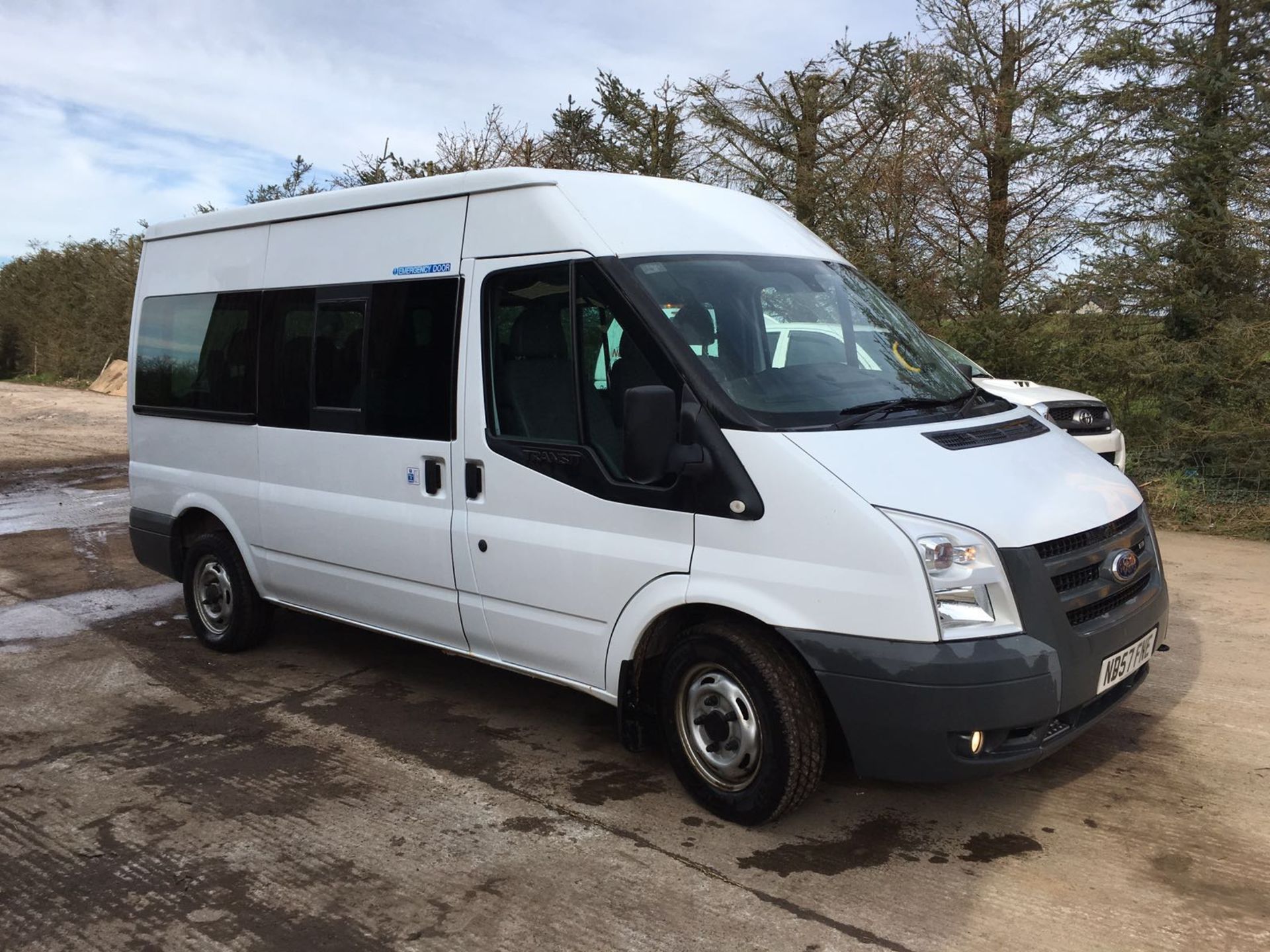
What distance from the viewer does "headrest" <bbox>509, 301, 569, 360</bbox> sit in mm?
4238

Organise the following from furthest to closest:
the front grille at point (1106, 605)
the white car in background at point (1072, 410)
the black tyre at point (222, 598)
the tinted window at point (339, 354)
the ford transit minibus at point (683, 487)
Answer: the white car in background at point (1072, 410) < the black tyre at point (222, 598) < the tinted window at point (339, 354) < the front grille at point (1106, 605) < the ford transit minibus at point (683, 487)

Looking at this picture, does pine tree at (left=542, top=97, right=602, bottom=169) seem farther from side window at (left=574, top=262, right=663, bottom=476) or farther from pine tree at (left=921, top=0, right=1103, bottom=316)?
side window at (left=574, top=262, right=663, bottom=476)

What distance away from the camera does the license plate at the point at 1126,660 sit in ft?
12.0

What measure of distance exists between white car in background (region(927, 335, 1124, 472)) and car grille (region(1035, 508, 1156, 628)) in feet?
16.1

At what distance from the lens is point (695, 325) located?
156 inches

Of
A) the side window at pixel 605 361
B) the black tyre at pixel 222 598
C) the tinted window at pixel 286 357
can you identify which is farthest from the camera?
the black tyre at pixel 222 598

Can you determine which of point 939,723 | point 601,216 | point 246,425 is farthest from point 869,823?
point 246,425

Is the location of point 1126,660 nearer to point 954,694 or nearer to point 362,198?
point 954,694

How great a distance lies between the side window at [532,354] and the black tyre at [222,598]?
244 cm

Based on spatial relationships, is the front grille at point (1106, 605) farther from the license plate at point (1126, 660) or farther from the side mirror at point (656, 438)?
the side mirror at point (656, 438)

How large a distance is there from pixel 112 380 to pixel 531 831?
2955 centimetres

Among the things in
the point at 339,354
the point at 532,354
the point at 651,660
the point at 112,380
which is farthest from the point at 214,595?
the point at 112,380

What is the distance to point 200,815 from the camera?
13.4 ft

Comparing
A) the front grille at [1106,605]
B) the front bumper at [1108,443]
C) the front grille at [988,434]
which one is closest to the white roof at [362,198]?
the front grille at [988,434]
